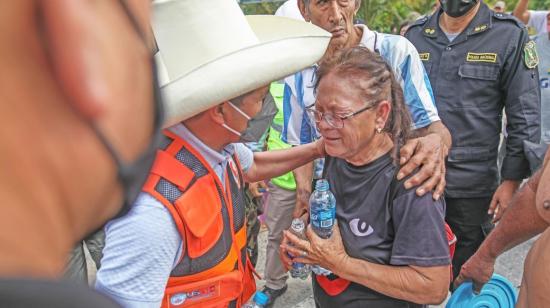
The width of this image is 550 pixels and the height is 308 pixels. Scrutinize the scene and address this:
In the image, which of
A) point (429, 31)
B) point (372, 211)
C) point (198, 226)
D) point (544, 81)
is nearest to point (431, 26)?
point (429, 31)

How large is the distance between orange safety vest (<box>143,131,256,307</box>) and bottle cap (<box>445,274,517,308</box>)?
118cm

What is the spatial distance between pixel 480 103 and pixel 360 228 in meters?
1.63

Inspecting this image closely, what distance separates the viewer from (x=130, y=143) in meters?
0.57

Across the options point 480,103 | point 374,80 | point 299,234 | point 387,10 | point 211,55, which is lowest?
point 387,10

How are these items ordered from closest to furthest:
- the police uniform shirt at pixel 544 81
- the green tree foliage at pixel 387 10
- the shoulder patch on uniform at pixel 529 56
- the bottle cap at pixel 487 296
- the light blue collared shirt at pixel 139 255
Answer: the light blue collared shirt at pixel 139 255
the bottle cap at pixel 487 296
the shoulder patch on uniform at pixel 529 56
the police uniform shirt at pixel 544 81
the green tree foliage at pixel 387 10

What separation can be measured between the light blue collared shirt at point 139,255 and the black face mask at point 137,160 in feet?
2.42

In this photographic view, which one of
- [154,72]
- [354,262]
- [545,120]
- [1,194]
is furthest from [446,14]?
[1,194]

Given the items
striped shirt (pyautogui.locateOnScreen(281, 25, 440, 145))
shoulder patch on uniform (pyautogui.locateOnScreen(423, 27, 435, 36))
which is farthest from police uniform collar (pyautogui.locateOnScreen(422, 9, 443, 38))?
striped shirt (pyautogui.locateOnScreen(281, 25, 440, 145))

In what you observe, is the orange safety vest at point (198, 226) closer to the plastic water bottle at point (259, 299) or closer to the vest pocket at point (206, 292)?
the vest pocket at point (206, 292)

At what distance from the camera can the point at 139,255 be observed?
1.35m

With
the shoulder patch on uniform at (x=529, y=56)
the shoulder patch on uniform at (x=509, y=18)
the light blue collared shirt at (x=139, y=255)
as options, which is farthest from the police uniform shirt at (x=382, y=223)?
the shoulder patch on uniform at (x=509, y=18)

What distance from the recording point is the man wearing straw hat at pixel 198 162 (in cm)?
137

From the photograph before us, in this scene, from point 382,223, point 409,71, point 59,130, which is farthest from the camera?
point 409,71

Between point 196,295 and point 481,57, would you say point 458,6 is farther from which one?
point 196,295
